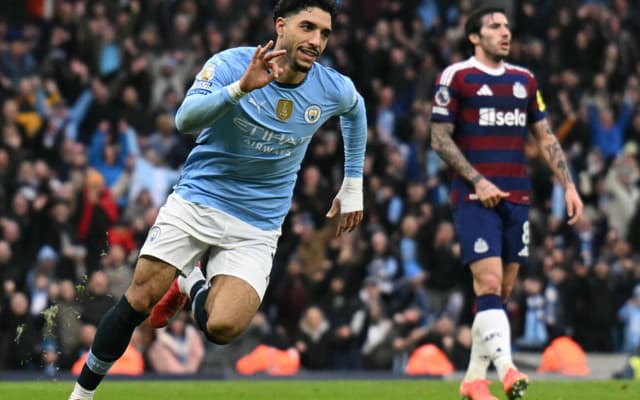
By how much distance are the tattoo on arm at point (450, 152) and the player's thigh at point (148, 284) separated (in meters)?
2.46

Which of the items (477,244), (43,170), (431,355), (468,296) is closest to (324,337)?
(431,355)

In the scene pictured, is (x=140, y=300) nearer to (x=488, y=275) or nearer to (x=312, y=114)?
(x=312, y=114)

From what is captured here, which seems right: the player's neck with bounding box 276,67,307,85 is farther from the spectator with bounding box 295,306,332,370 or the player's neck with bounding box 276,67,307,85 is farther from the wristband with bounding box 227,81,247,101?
the spectator with bounding box 295,306,332,370

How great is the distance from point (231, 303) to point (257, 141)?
952 millimetres

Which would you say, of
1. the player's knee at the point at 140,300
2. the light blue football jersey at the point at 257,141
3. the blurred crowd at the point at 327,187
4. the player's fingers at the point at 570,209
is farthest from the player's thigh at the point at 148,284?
the blurred crowd at the point at 327,187

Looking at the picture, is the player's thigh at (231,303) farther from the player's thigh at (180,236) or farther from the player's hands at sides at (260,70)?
the player's hands at sides at (260,70)

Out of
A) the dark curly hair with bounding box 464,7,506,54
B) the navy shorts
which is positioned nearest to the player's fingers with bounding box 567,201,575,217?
the navy shorts

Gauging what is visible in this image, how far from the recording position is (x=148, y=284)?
8.34m

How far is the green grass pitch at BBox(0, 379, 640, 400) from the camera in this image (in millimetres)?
11062

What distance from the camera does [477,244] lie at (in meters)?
9.80

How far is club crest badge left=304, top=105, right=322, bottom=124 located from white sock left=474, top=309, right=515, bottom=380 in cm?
194

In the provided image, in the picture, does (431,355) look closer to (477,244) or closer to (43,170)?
(43,170)

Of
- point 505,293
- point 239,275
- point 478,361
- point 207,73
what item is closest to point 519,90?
point 505,293

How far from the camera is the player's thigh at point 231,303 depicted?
836 cm
